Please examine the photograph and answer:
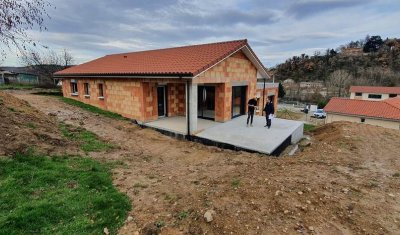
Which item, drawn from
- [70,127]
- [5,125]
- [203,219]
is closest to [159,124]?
[70,127]

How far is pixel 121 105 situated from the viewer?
13156 millimetres

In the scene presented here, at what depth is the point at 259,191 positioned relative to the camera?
15.4 feet

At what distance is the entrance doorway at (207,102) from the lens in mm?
13289

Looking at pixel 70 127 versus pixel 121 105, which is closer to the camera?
pixel 70 127

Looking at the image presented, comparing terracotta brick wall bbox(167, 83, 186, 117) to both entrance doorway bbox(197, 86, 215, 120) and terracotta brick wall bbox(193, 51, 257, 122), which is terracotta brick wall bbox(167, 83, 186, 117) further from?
terracotta brick wall bbox(193, 51, 257, 122)

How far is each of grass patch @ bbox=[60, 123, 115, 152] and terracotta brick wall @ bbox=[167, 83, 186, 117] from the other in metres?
5.43

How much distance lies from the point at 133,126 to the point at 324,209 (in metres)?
9.70

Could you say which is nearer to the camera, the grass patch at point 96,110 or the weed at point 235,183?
the weed at point 235,183

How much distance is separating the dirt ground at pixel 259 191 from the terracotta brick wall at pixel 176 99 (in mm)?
5713

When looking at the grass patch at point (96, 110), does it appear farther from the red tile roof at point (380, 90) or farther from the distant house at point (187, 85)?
the red tile roof at point (380, 90)

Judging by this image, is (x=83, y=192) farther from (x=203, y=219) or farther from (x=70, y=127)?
(x=70, y=127)

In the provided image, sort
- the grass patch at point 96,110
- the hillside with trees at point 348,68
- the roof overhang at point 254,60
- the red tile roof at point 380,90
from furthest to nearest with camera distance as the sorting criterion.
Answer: the hillside with trees at point 348,68 < the red tile roof at point 380,90 < the grass patch at point 96,110 < the roof overhang at point 254,60

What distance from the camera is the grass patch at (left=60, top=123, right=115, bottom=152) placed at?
772cm

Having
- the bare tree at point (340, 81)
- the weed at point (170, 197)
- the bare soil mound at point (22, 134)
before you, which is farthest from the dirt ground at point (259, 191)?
the bare tree at point (340, 81)
